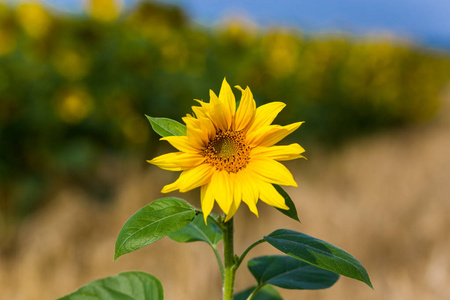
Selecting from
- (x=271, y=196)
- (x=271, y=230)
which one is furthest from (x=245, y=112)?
(x=271, y=230)

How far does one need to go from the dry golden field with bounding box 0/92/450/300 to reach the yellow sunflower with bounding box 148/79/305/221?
52.0 inches

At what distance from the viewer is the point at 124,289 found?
0.75 metres

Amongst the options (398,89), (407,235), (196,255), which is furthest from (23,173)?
(398,89)

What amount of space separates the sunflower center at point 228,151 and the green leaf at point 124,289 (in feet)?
0.71

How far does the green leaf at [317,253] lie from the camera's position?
58 centimetres

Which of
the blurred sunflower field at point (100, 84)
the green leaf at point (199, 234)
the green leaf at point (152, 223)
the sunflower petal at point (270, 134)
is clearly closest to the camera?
the green leaf at point (152, 223)

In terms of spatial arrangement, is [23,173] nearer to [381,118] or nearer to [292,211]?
[292,211]

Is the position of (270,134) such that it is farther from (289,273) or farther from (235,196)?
(289,273)

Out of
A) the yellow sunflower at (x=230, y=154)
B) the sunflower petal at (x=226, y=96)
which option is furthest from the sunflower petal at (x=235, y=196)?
the sunflower petal at (x=226, y=96)

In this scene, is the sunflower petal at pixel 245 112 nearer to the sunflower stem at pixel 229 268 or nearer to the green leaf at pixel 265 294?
the sunflower stem at pixel 229 268

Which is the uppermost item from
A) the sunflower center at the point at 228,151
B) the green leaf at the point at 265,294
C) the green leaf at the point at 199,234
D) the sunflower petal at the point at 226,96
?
the sunflower petal at the point at 226,96

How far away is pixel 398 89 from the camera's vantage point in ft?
19.4

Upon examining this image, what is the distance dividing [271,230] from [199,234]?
1.94m

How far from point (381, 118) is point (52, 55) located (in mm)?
3879
